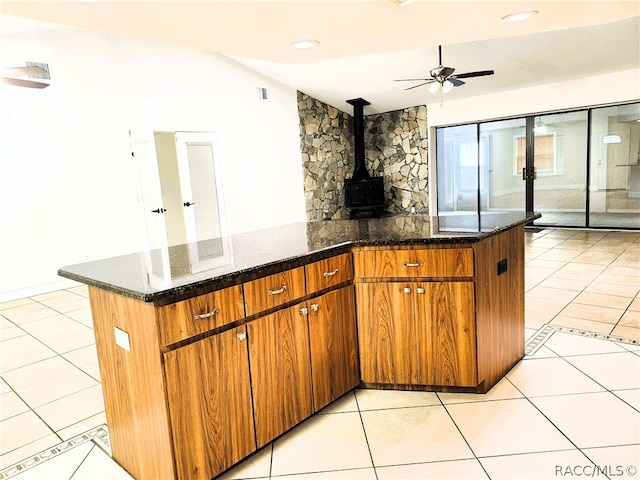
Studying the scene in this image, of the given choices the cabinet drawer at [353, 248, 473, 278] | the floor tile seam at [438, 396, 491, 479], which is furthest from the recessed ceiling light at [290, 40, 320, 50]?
the floor tile seam at [438, 396, 491, 479]

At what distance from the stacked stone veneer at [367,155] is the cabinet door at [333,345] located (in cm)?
594

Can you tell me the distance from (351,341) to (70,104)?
15.5 feet

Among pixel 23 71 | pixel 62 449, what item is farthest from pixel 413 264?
pixel 23 71

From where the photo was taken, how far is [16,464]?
6.66 ft

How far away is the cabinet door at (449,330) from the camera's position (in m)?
2.21

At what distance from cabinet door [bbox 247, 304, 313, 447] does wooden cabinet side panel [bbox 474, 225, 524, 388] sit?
0.91m

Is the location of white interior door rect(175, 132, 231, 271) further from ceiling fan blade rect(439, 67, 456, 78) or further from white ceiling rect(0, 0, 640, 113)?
ceiling fan blade rect(439, 67, 456, 78)

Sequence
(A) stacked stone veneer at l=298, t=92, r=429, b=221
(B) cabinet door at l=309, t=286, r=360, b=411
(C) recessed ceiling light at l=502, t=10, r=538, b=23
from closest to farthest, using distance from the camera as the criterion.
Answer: (B) cabinet door at l=309, t=286, r=360, b=411 → (C) recessed ceiling light at l=502, t=10, r=538, b=23 → (A) stacked stone veneer at l=298, t=92, r=429, b=221

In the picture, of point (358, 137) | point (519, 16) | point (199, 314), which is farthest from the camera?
point (358, 137)

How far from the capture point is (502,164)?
338 inches

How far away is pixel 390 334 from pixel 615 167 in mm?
7068

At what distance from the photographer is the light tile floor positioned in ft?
5.92

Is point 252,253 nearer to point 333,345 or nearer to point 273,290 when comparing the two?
point 273,290

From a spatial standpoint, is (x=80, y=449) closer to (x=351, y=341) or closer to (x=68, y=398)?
(x=68, y=398)
